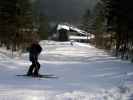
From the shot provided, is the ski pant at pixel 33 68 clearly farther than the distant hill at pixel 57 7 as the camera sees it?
No

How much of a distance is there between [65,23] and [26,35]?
278 feet

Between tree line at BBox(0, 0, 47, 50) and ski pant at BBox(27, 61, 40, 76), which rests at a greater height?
tree line at BBox(0, 0, 47, 50)

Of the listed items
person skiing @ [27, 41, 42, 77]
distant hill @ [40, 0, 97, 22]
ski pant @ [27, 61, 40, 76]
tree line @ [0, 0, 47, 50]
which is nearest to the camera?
ski pant @ [27, 61, 40, 76]

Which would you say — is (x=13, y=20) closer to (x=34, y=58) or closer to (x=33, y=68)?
(x=34, y=58)

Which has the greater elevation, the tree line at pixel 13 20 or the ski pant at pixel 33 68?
the tree line at pixel 13 20

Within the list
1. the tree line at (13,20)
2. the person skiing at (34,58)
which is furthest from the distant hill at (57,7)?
the person skiing at (34,58)

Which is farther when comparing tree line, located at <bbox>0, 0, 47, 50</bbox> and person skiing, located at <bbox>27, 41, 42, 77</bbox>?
tree line, located at <bbox>0, 0, 47, 50</bbox>

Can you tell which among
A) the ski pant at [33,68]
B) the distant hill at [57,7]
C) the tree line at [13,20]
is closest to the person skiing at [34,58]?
the ski pant at [33,68]

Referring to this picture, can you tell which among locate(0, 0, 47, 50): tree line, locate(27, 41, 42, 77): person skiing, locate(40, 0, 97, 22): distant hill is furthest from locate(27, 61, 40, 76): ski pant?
locate(40, 0, 97, 22): distant hill

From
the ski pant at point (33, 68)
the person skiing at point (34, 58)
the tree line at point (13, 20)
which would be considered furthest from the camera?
the tree line at point (13, 20)

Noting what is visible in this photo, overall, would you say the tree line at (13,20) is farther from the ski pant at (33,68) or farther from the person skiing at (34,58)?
the ski pant at (33,68)

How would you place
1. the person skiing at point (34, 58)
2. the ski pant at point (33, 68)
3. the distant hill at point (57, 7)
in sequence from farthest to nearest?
the distant hill at point (57, 7) → the person skiing at point (34, 58) → the ski pant at point (33, 68)

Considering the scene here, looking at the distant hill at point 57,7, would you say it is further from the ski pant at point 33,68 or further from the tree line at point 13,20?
the ski pant at point 33,68

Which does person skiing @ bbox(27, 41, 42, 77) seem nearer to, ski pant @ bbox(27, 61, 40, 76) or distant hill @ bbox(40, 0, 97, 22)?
ski pant @ bbox(27, 61, 40, 76)
